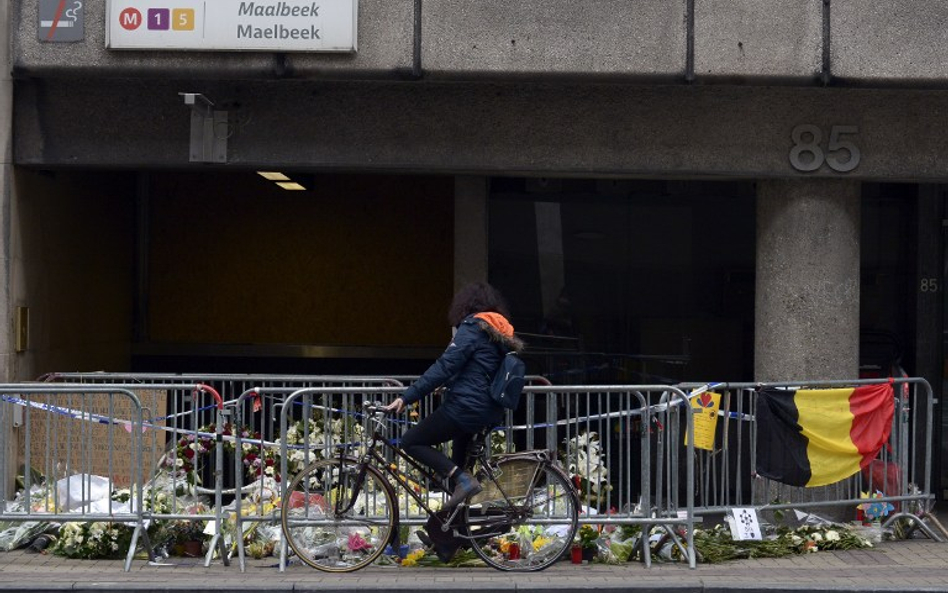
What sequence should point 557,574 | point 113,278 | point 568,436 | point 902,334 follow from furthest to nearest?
point 113,278, point 902,334, point 568,436, point 557,574

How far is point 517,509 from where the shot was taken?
893 centimetres

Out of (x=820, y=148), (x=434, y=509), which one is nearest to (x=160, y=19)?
(x=434, y=509)

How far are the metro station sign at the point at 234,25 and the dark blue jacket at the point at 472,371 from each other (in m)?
2.72

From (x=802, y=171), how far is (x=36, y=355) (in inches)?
263

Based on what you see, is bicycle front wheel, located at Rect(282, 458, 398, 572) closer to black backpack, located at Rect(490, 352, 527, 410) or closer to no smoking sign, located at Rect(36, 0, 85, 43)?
black backpack, located at Rect(490, 352, 527, 410)

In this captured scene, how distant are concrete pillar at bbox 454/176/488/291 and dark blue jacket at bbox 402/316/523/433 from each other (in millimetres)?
4280

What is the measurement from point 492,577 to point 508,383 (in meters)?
1.28

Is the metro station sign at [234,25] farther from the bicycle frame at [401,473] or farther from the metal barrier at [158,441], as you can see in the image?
the bicycle frame at [401,473]

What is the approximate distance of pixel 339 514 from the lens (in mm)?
8914

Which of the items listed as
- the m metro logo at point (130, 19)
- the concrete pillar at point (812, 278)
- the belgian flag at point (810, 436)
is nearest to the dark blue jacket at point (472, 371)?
the belgian flag at point (810, 436)

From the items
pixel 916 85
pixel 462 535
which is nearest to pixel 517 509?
pixel 462 535

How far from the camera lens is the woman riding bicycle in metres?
8.67

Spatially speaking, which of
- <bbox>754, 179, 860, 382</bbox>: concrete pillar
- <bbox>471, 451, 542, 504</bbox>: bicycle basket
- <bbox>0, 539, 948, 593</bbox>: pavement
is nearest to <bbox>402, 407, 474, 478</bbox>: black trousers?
<bbox>471, 451, 542, 504</bbox>: bicycle basket

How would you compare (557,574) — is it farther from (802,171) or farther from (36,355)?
(36,355)
